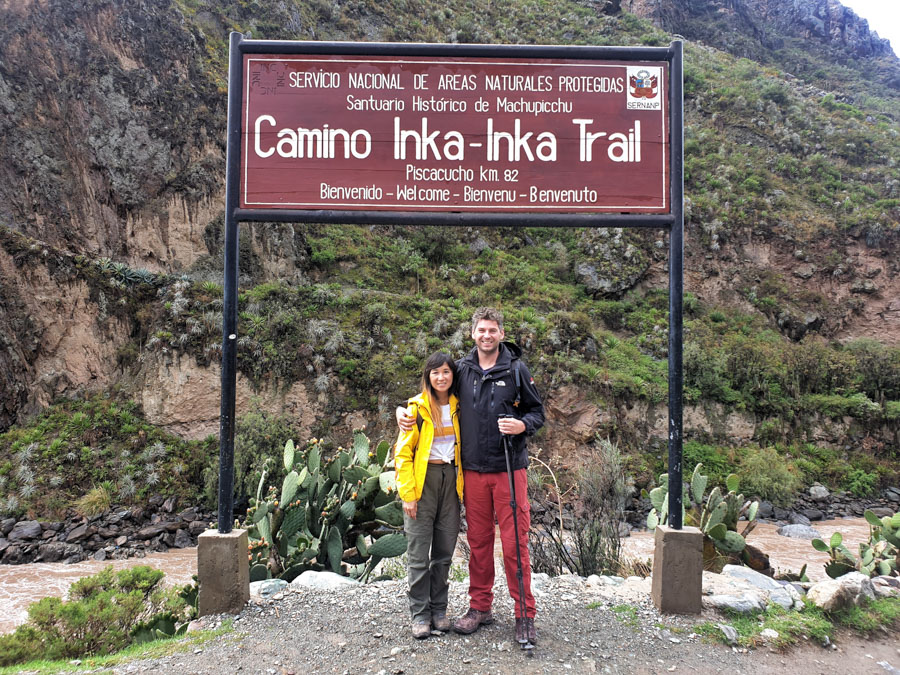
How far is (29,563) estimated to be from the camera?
401 inches

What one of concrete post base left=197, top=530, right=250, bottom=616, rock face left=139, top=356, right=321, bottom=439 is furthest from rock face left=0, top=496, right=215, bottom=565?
concrete post base left=197, top=530, right=250, bottom=616

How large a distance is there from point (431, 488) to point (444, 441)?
302 mm

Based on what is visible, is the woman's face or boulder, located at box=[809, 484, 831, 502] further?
boulder, located at box=[809, 484, 831, 502]

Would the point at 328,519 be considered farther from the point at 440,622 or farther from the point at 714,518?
the point at 714,518

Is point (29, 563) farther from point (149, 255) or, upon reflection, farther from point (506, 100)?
point (506, 100)

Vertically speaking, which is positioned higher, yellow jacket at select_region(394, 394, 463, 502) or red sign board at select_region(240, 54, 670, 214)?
red sign board at select_region(240, 54, 670, 214)

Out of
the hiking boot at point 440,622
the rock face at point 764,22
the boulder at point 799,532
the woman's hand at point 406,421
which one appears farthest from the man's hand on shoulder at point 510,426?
the rock face at point 764,22

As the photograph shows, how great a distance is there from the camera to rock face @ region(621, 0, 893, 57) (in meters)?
46.5

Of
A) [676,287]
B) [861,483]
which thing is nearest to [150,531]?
[676,287]

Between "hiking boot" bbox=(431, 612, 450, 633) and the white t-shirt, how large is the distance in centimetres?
99

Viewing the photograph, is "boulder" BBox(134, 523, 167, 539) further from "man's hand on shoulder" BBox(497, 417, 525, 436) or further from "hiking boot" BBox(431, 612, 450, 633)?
"man's hand on shoulder" BBox(497, 417, 525, 436)

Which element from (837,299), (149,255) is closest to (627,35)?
(837,299)

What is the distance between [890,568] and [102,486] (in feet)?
49.7

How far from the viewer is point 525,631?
3029 millimetres
